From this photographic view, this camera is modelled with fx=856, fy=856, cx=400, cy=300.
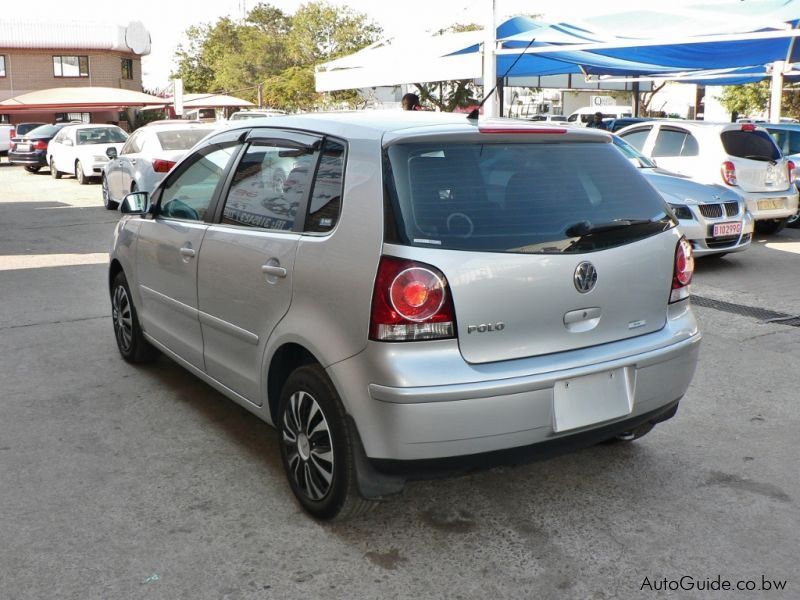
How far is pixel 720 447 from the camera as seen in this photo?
4.37 meters

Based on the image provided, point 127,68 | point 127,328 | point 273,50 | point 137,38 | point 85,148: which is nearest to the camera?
point 127,328

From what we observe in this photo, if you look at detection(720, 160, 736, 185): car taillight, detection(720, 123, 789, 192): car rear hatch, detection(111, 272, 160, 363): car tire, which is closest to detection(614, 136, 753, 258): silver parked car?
detection(720, 160, 736, 185): car taillight

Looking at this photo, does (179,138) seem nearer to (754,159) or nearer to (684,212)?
(684,212)

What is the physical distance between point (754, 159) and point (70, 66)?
163ft

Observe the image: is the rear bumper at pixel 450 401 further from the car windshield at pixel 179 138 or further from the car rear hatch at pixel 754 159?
the car windshield at pixel 179 138

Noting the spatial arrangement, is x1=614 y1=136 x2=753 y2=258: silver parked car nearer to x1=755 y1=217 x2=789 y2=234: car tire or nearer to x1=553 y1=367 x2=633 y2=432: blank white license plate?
x1=755 y1=217 x2=789 y2=234: car tire

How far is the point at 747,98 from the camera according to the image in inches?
1515

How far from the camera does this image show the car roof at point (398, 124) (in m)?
3.41

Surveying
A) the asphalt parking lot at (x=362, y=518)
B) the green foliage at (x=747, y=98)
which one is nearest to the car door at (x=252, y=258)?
the asphalt parking lot at (x=362, y=518)

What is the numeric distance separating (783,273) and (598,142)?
21.3 ft

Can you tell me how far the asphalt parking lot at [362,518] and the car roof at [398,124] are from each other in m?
1.59

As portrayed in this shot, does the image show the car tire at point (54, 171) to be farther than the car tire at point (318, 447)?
Yes

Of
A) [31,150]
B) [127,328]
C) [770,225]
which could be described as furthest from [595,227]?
[31,150]

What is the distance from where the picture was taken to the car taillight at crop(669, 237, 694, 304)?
12.3ft
